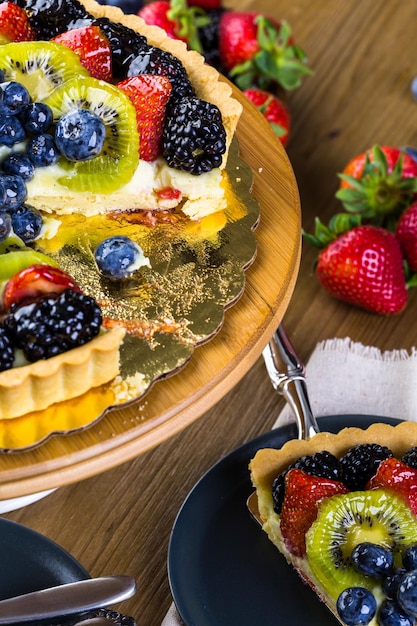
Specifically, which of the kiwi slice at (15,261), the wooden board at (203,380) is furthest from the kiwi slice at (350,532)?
the kiwi slice at (15,261)

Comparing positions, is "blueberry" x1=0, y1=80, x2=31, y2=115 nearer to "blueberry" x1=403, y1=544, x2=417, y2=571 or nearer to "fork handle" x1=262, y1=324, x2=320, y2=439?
"fork handle" x1=262, y1=324, x2=320, y2=439

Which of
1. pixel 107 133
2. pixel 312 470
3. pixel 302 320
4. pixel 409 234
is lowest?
pixel 302 320

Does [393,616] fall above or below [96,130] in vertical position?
below

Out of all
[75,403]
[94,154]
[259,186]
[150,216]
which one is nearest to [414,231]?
[259,186]

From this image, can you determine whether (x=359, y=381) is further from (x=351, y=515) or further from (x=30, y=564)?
(x=30, y=564)

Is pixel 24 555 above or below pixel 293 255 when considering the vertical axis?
below

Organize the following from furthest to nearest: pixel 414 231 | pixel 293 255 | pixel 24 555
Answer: pixel 414 231 → pixel 293 255 → pixel 24 555

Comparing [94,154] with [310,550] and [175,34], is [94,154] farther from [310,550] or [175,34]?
[175,34]

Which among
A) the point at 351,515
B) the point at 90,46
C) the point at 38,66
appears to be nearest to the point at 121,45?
the point at 90,46
